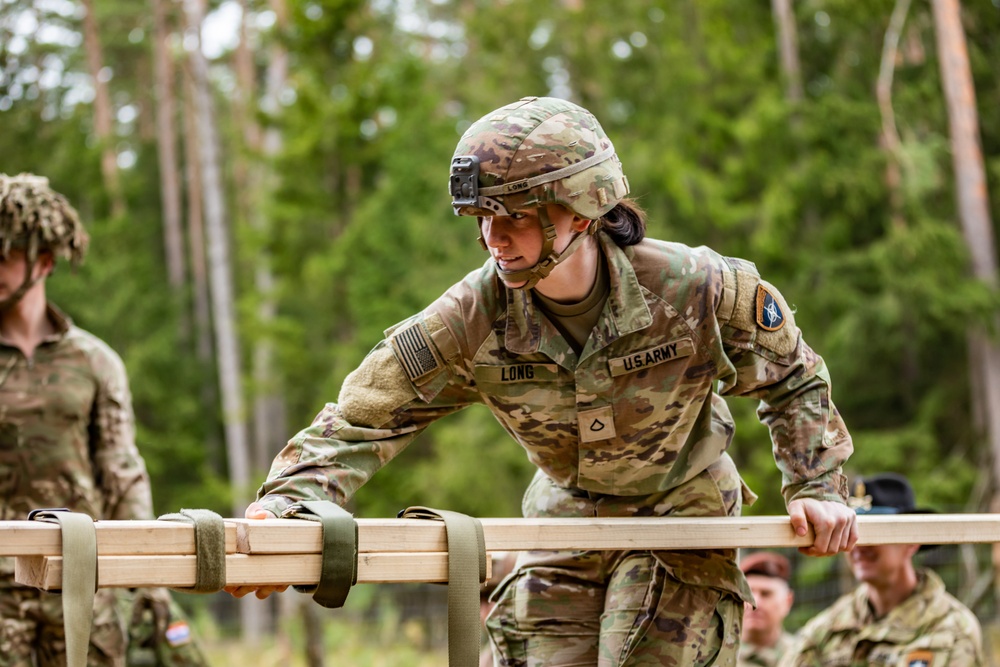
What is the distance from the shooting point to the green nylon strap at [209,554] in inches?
118

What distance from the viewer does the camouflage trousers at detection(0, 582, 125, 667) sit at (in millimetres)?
4637

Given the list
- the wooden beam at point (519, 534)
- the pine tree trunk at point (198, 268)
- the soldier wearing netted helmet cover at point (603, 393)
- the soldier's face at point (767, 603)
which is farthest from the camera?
the pine tree trunk at point (198, 268)

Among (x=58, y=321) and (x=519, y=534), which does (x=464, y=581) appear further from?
(x=58, y=321)

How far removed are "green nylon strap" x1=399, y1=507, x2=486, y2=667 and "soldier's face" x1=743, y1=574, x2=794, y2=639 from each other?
355cm

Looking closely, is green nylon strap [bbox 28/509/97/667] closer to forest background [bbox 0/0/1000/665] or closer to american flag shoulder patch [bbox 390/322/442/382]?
american flag shoulder patch [bbox 390/322/442/382]

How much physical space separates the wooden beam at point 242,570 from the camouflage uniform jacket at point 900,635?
2910 millimetres

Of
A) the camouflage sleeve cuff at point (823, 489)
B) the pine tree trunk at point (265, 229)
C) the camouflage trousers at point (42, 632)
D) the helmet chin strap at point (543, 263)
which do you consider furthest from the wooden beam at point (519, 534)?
the pine tree trunk at point (265, 229)

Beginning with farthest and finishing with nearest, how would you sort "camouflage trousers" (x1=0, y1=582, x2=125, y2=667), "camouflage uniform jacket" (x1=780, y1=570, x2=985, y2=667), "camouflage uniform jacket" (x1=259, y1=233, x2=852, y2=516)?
"camouflage uniform jacket" (x1=780, y1=570, x2=985, y2=667) < "camouflage trousers" (x1=0, y1=582, x2=125, y2=667) < "camouflage uniform jacket" (x1=259, y1=233, x2=852, y2=516)

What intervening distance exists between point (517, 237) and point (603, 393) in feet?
1.80

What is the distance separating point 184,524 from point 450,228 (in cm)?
1451

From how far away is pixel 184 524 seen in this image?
3.03 metres

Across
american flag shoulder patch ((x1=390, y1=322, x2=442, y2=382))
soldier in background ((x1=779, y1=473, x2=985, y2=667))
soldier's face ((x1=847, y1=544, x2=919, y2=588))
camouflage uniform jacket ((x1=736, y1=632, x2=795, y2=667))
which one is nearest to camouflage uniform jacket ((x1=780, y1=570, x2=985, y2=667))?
soldier in background ((x1=779, y1=473, x2=985, y2=667))

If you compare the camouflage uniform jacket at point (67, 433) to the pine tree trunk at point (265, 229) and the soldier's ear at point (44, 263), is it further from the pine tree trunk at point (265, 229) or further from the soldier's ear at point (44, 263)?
the pine tree trunk at point (265, 229)

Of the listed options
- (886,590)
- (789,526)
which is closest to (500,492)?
(886,590)
